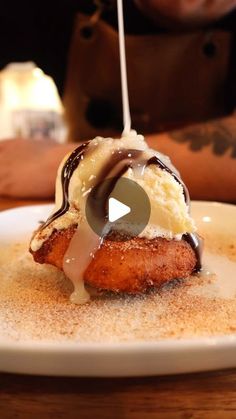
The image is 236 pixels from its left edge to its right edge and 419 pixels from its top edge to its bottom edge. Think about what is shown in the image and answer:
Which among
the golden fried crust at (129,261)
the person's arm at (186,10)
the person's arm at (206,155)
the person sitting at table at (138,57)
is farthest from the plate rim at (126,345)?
the person's arm at (186,10)

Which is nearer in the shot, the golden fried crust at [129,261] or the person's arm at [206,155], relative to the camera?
the golden fried crust at [129,261]

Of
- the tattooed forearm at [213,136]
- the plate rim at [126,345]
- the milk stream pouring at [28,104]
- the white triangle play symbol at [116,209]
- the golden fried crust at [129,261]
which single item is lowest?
the milk stream pouring at [28,104]

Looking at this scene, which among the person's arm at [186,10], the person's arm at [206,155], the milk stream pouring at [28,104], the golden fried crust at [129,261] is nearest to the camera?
the golden fried crust at [129,261]

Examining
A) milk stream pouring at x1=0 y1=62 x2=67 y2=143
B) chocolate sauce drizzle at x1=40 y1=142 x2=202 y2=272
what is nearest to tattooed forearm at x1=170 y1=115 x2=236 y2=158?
chocolate sauce drizzle at x1=40 y1=142 x2=202 y2=272

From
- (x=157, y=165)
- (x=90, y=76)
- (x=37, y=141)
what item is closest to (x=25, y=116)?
(x=90, y=76)

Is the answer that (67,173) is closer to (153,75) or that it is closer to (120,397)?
(120,397)

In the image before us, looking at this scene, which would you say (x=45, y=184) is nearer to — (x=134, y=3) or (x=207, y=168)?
(x=207, y=168)

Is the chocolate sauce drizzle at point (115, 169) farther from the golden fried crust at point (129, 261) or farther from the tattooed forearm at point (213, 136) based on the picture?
the tattooed forearm at point (213, 136)
